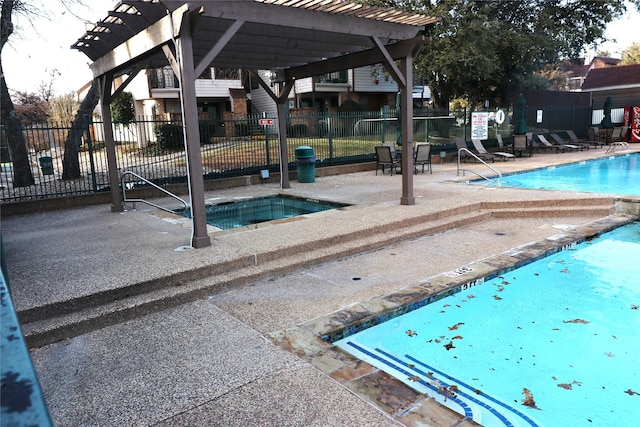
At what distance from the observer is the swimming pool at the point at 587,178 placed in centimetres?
1112

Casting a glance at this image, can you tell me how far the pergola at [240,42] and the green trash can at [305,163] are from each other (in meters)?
2.17

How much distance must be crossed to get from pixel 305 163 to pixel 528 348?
28.8ft

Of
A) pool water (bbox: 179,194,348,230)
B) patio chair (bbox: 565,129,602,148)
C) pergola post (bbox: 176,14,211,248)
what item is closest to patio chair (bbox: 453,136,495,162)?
patio chair (bbox: 565,129,602,148)

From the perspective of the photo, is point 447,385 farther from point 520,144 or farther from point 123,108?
point 123,108

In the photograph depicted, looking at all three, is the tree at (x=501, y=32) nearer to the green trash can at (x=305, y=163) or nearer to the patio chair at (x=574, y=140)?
the patio chair at (x=574, y=140)

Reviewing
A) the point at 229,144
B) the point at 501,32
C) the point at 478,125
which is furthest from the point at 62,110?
the point at 501,32

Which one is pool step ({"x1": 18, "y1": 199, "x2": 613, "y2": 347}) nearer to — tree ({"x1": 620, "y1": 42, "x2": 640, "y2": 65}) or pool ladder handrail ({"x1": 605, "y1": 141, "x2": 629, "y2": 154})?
pool ladder handrail ({"x1": 605, "y1": 141, "x2": 629, "y2": 154})

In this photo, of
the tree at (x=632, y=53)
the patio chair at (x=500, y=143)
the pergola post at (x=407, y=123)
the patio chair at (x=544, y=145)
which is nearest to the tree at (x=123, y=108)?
the patio chair at (x=500, y=143)

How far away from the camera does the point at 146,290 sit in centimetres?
442

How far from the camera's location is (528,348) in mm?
3787

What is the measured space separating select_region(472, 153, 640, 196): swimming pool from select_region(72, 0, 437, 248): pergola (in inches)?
197

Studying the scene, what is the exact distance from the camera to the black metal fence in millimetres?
10734

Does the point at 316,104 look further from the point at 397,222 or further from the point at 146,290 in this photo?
the point at 146,290

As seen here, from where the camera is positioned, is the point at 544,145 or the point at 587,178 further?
the point at 544,145
